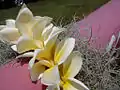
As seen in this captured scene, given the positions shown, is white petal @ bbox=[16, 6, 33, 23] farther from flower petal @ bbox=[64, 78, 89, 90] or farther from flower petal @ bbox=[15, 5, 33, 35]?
flower petal @ bbox=[64, 78, 89, 90]

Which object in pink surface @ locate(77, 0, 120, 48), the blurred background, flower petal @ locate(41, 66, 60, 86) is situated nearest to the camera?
flower petal @ locate(41, 66, 60, 86)

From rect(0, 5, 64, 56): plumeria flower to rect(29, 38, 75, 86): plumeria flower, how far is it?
20mm

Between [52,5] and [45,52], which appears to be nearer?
[45,52]

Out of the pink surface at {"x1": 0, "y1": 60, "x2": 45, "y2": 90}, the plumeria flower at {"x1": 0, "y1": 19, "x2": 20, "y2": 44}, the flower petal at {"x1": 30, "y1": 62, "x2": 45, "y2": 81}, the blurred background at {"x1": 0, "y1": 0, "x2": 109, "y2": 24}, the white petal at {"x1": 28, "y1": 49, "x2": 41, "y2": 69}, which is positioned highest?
the plumeria flower at {"x1": 0, "y1": 19, "x2": 20, "y2": 44}

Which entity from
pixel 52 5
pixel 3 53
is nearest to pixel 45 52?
pixel 3 53

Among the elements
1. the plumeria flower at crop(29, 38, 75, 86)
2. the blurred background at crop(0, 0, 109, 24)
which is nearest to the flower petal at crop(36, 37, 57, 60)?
the plumeria flower at crop(29, 38, 75, 86)

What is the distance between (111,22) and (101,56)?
105mm

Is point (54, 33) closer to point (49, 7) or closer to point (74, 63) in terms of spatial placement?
point (74, 63)

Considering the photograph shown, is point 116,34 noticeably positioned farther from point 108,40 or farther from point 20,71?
point 20,71

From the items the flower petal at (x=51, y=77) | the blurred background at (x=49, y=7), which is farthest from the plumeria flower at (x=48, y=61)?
the blurred background at (x=49, y=7)

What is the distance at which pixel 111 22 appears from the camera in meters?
0.59

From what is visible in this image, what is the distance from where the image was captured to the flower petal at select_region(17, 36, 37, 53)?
18.9 inches

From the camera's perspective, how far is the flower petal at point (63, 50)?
0.46m

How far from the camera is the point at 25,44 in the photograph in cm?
49
